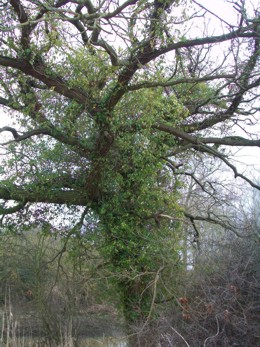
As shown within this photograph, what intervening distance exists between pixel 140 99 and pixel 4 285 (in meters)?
8.72

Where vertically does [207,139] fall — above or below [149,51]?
below

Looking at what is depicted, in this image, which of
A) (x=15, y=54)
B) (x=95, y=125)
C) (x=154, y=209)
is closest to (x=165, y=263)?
(x=154, y=209)

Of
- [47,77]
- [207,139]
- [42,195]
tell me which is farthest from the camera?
[207,139]

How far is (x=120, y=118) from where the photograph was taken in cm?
1004

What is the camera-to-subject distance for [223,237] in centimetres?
1002

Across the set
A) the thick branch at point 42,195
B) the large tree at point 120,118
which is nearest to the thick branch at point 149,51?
the large tree at point 120,118

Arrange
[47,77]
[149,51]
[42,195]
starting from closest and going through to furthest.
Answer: [149,51] < [47,77] < [42,195]

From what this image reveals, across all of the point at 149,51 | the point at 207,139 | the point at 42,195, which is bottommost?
the point at 42,195

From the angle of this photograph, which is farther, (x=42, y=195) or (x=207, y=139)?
(x=207, y=139)

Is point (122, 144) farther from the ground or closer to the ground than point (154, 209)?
farther from the ground

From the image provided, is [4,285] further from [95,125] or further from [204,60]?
[204,60]

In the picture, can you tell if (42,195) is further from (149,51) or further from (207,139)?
(149,51)

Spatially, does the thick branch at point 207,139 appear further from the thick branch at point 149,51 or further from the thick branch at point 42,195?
the thick branch at point 42,195

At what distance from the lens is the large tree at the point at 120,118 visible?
8.69 metres
